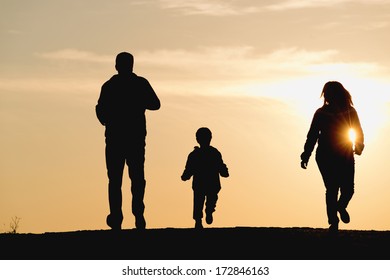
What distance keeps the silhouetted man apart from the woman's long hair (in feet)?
9.69

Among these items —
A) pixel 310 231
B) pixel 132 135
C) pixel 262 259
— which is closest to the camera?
pixel 262 259

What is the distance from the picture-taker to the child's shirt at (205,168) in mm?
19703

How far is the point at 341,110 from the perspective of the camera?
1844 cm

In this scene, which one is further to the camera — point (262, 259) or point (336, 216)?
point (336, 216)

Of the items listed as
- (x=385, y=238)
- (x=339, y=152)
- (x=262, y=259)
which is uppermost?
(x=339, y=152)

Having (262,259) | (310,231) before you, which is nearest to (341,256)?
(262,259)

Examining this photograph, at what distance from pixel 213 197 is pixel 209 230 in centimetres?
77

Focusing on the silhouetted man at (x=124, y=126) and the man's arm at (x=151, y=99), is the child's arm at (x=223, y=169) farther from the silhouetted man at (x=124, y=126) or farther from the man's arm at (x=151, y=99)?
the man's arm at (x=151, y=99)

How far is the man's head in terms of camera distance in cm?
1750

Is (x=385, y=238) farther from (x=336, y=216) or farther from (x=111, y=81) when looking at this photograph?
(x=111, y=81)

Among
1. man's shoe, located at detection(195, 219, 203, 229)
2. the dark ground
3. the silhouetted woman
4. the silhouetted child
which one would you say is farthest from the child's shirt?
the silhouetted woman

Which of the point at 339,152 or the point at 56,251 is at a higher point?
the point at 339,152

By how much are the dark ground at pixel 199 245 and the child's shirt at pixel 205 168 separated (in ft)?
3.02

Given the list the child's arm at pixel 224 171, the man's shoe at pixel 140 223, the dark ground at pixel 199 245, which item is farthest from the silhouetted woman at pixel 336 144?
the man's shoe at pixel 140 223
